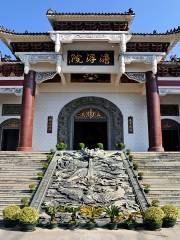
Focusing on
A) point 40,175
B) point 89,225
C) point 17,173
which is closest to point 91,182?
point 40,175

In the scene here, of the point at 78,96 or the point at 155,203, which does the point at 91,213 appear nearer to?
the point at 155,203

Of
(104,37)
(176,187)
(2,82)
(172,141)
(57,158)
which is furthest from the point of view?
(172,141)

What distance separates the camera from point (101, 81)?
20000mm

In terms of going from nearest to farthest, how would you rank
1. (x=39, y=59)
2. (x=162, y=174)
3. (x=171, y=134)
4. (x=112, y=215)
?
1. (x=112, y=215)
2. (x=162, y=174)
3. (x=39, y=59)
4. (x=171, y=134)

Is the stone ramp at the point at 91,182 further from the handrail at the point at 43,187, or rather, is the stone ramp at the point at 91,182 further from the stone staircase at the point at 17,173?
the stone staircase at the point at 17,173

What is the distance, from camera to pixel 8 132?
2052cm

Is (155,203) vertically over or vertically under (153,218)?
over

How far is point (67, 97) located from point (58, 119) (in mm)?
1696

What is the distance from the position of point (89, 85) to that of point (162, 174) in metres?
9.47

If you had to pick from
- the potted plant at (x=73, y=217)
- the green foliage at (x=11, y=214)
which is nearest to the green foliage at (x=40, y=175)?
the potted plant at (x=73, y=217)

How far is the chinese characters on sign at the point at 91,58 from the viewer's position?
60.3ft

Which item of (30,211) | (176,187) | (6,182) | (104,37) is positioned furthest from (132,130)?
(30,211)

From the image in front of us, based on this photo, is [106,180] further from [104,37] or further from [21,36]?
[21,36]

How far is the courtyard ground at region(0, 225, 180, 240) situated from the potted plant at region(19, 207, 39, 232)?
0.66 feet
